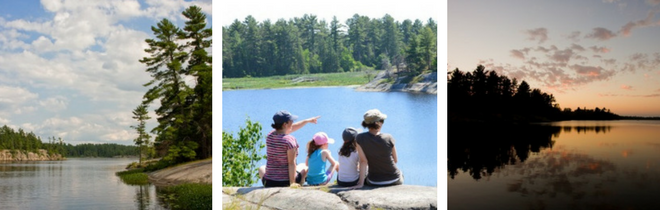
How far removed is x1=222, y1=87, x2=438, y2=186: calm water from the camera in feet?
23.6

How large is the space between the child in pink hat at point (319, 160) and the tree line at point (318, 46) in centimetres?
86

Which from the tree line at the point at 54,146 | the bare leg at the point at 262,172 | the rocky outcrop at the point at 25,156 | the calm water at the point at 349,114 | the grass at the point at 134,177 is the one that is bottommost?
the grass at the point at 134,177

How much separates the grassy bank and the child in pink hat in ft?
2.16

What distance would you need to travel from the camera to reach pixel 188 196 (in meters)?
7.53

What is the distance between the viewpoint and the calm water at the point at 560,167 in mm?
7422

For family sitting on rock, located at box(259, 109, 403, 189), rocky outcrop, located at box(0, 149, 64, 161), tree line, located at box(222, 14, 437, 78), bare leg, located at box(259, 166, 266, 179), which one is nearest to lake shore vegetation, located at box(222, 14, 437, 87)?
tree line, located at box(222, 14, 437, 78)

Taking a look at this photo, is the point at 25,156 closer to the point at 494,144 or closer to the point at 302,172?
the point at 302,172

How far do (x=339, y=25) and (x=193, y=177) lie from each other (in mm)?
2381

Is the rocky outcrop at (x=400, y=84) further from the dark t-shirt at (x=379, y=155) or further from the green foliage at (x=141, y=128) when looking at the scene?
the green foliage at (x=141, y=128)

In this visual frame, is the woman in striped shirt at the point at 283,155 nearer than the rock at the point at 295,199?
No

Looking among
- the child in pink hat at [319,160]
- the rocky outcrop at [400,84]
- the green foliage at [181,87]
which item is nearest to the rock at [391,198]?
the child in pink hat at [319,160]

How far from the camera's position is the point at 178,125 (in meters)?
7.80

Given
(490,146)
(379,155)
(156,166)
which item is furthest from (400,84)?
(156,166)

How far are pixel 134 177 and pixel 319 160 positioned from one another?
2.11 metres
